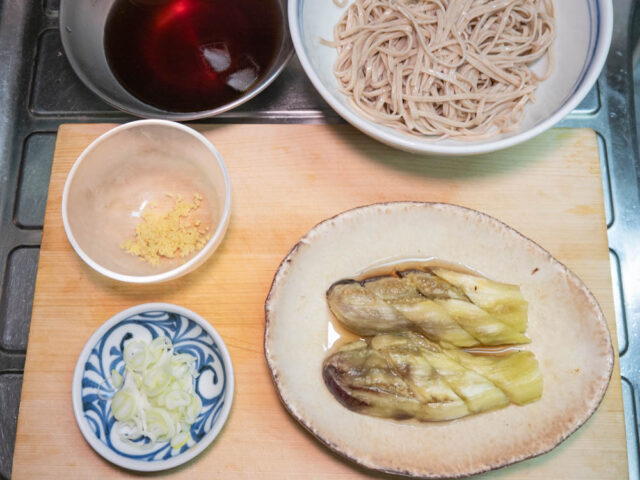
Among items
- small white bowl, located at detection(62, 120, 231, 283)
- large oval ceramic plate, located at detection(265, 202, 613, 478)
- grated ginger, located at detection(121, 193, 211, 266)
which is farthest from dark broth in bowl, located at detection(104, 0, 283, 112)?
large oval ceramic plate, located at detection(265, 202, 613, 478)

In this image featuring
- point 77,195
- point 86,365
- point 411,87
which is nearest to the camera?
point 86,365

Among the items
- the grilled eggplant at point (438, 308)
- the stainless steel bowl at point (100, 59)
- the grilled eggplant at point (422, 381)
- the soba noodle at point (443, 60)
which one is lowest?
the grilled eggplant at point (422, 381)

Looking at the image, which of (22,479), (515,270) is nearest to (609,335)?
(515,270)

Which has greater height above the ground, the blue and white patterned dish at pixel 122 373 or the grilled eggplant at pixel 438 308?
the grilled eggplant at pixel 438 308

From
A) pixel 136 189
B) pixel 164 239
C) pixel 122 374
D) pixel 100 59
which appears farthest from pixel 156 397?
pixel 100 59

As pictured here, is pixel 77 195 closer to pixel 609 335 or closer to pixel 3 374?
pixel 3 374

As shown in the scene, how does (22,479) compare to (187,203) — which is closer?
(22,479)

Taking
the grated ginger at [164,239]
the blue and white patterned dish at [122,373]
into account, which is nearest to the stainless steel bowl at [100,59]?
the grated ginger at [164,239]

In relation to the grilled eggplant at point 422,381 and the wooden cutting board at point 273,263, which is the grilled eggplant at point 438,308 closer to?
the grilled eggplant at point 422,381
